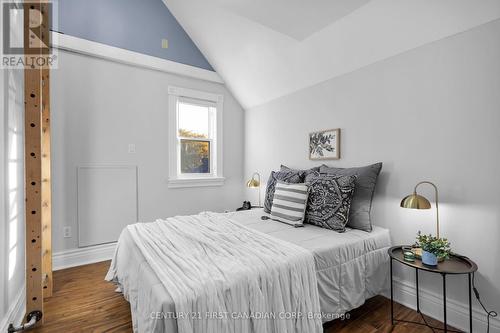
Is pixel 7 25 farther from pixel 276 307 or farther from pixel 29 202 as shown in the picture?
pixel 276 307

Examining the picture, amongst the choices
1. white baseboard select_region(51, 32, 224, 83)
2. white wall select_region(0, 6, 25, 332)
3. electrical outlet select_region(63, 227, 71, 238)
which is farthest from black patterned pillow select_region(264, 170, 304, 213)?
electrical outlet select_region(63, 227, 71, 238)

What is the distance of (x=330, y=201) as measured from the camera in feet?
6.79

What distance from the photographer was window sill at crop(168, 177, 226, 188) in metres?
3.41

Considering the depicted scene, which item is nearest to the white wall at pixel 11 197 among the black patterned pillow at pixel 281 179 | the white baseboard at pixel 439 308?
the black patterned pillow at pixel 281 179

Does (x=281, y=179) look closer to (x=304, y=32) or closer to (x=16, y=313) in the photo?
(x=304, y=32)

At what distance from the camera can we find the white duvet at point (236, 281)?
1119 mm

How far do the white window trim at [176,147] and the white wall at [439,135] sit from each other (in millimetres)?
1805

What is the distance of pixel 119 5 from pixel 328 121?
9.63 feet

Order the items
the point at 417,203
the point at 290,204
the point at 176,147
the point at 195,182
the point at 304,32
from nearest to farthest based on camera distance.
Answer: the point at 417,203
the point at 290,204
the point at 304,32
the point at 176,147
the point at 195,182

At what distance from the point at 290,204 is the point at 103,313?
1762mm

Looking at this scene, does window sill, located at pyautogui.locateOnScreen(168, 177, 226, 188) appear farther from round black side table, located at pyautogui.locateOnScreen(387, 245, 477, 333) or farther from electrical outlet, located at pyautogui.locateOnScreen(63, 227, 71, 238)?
round black side table, located at pyautogui.locateOnScreen(387, 245, 477, 333)

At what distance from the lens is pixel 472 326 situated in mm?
1639

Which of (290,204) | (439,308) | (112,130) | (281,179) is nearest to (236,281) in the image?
(290,204)

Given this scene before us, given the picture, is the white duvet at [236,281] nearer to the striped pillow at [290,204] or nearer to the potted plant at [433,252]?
the striped pillow at [290,204]
